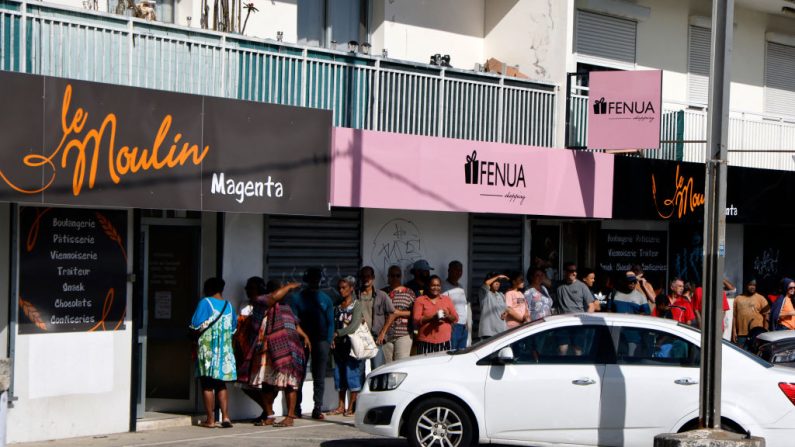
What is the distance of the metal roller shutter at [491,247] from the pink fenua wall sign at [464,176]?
2.87 feet

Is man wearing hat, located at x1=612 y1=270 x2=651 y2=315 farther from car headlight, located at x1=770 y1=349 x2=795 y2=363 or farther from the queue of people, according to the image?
car headlight, located at x1=770 y1=349 x2=795 y2=363

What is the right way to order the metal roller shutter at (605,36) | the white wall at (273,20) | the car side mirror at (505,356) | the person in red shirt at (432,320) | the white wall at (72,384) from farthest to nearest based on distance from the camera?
the metal roller shutter at (605,36)
the white wall at (273,20)
the person in red shirt at (432,320)
the white wall at (72,384)
the car side mirror at (505,356)

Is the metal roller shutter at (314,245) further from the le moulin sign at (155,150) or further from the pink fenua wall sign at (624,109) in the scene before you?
the pink fenua wall sign at (624,109)

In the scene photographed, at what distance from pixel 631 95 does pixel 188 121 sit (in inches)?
286

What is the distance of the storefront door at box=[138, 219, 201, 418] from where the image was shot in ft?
47.0

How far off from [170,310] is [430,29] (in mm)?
6432

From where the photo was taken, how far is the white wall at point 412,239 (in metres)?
15.9

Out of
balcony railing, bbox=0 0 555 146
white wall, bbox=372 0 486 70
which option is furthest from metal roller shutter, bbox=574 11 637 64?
balcony railing, bbox=0 0 555 146

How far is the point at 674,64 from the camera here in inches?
853

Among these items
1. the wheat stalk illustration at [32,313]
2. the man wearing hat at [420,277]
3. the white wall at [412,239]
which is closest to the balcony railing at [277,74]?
the white wall at [412,239]

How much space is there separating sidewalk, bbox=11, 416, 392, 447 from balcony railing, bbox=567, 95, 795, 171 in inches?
269

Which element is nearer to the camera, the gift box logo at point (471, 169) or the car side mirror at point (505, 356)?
the car side mirror at point (505, 356)

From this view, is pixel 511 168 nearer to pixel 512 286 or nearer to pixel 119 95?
pixel 512 286

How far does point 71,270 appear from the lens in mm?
12602
